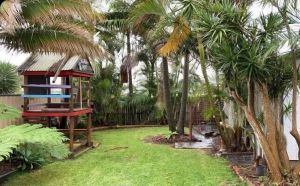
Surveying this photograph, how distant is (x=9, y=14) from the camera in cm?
608

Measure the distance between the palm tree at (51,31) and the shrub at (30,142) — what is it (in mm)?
1728

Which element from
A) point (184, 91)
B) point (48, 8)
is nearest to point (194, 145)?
point (184, 91)

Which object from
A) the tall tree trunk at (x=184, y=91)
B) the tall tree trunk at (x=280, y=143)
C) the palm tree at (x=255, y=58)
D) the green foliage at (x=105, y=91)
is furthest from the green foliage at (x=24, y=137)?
the green foliage at (x=105, y=91)

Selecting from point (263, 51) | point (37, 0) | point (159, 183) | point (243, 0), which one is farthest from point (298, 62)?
point (37, 0)

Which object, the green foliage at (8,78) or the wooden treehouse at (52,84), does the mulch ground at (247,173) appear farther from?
the green foliage at (8,78)

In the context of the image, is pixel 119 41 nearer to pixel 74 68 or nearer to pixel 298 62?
pixel 74 68

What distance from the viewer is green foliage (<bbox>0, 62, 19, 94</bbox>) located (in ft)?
44.6

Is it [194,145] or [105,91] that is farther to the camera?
[105,91]

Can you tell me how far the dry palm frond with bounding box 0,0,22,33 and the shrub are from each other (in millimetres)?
1876

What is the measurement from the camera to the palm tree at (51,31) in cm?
738

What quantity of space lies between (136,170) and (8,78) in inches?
302

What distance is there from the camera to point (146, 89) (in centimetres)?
A: 1948

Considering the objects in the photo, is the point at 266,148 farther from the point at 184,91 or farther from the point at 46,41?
the point at 184,91

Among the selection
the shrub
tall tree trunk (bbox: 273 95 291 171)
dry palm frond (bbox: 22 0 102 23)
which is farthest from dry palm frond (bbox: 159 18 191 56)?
the shrub
